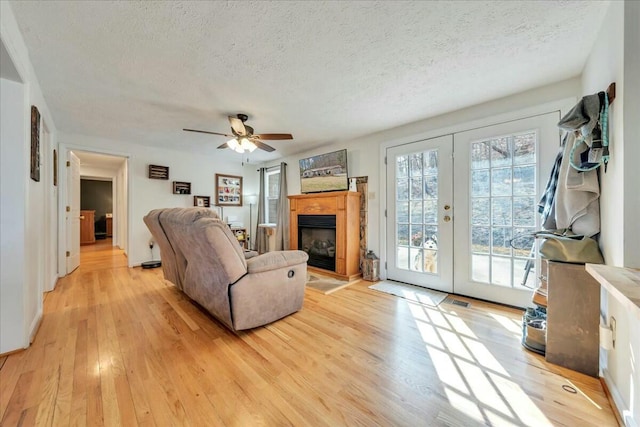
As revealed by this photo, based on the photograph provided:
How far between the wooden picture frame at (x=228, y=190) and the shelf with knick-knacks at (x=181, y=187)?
0.57 m

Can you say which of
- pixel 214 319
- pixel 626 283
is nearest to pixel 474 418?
pixel 626 283

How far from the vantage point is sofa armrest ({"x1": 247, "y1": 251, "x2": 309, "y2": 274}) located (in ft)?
6.36

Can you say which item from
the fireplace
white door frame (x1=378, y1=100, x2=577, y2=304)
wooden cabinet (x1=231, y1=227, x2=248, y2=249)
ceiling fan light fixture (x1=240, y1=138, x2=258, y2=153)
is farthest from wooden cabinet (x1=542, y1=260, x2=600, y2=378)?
wooden cabinet (x1=231, y1=227, x2=248, y2=249)

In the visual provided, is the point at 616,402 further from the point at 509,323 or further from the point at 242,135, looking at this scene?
the point at 242,135

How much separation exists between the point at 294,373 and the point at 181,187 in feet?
14.1

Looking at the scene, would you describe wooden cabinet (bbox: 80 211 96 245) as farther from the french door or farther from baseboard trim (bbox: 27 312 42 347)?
the french door

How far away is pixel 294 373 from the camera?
4.80 ft

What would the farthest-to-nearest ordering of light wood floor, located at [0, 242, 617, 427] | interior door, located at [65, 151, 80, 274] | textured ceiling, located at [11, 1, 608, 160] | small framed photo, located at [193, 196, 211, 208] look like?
small framed photo, located at [193, 196, 211, 208] < interior door, located at [65, 151, 80, 274] < textured ceiling, located at [11, 1, 608, 160] < light wood floor, located at [0, 242, 617, 427]

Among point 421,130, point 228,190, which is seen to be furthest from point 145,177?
point 421,130

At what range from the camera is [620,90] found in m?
1.21

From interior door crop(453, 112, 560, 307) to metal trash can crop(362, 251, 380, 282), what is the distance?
3.36ft

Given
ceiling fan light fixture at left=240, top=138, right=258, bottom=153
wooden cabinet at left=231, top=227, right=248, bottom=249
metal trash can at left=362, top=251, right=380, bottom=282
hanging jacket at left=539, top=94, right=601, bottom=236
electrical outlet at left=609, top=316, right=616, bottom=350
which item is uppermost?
ceiling fan light fixture at left=240, top=138, right=258, bottom=153

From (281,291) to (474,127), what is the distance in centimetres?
267

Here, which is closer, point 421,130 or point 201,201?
point 421,130
